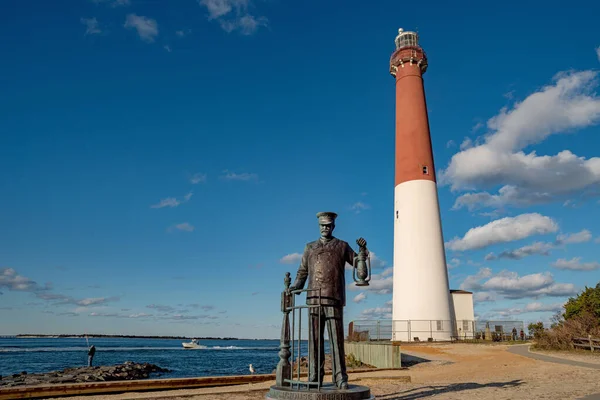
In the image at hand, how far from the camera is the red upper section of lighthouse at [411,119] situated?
28.8 m

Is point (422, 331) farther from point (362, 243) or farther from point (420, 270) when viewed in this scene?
point (362, 243)

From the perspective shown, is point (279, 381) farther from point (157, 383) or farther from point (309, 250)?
point (157, 383)

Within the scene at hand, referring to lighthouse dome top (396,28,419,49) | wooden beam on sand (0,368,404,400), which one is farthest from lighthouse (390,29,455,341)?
wooden beam on sand (0,368,404,400)

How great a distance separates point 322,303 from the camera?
7.73m

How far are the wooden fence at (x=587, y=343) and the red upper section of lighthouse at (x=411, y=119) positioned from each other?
11.6m

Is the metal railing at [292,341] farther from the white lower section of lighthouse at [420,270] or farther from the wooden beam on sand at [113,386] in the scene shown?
the white lower section of lighthouse at [420,270]

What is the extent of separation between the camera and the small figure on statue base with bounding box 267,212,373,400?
749cm

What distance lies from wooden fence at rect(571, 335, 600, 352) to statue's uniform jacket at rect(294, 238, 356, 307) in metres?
21.3

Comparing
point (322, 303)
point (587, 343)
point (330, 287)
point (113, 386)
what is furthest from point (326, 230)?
point (587, 343)

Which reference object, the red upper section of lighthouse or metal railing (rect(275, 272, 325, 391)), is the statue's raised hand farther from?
the red upper section of lighthouse

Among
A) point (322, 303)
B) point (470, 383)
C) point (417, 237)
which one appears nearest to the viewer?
point (322, 303)

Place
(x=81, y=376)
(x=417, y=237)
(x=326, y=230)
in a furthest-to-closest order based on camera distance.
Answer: (x=417, y=237)
(x=81, y=376)
(x=326, y=230)

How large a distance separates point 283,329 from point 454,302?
2766 centimetres

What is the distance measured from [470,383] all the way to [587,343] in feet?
53.9
